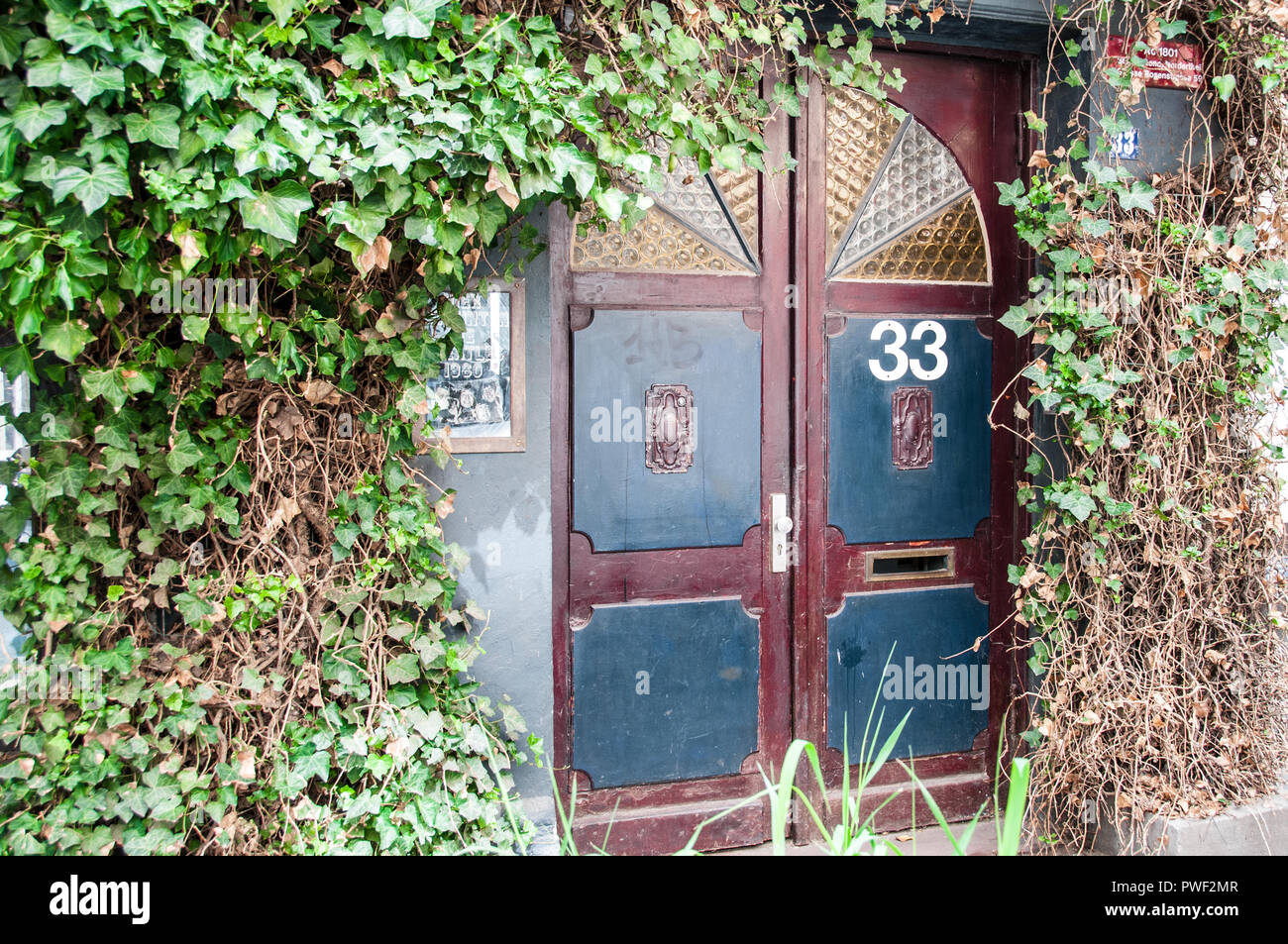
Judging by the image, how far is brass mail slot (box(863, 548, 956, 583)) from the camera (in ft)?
Result: 11.2

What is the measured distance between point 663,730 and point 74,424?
205 cm

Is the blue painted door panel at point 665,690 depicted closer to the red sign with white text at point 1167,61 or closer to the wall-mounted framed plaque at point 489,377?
the wall-mounted framed plaque at point 489,377

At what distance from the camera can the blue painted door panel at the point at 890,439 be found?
3.35 m

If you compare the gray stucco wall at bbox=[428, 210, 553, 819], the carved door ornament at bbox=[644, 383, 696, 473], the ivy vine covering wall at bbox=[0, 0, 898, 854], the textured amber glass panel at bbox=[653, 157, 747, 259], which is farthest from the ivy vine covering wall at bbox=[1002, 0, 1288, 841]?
the gray stucco wall at bbox=[428, 210, 553, 819]

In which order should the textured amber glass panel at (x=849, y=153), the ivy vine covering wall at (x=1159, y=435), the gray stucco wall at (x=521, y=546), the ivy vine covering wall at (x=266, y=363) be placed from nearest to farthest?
the ivy vine covering wall at (x=266, y=363)
the gray stucco wall at (x=521, y=546)
the ivy vine covering wall at (x=1159, y=435)
the textured amber glass panel at (x=849, y=153)

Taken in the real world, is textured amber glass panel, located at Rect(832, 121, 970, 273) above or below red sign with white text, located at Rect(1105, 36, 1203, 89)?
below

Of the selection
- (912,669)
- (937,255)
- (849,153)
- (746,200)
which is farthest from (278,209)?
(912,669)

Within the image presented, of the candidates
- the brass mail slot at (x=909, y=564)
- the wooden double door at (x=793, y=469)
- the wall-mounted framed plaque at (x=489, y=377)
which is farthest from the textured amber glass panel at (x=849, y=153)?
the wall-mounted framed plaque at (x=489, y=377)

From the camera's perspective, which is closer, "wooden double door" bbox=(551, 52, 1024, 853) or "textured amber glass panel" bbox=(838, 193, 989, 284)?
"wooden double door" bbox=(551, 52, 1024, 853)

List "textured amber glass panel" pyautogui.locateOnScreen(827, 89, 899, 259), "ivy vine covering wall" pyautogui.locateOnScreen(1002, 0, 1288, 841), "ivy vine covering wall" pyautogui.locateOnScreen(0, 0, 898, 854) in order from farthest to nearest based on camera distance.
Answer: "textured amber glass panel" pyautogui.locateOnScreen(827, 89, 899, 259), "ivy vine covering wall" pyautogui.locateOnScreen(1002, 0, 1288, 841), "ivy vine covering wall" pyautogui.locateOnScreen(0, 0, 898, 854)

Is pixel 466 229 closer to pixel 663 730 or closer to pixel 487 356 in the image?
pixel 487 356

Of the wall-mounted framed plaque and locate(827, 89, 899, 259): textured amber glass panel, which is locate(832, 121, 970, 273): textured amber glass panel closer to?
locate(827, 89, 899, 259): textured amber glass panel

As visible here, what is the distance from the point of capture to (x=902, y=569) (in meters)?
3.45

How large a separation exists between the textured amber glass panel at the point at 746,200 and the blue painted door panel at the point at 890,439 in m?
0.50
